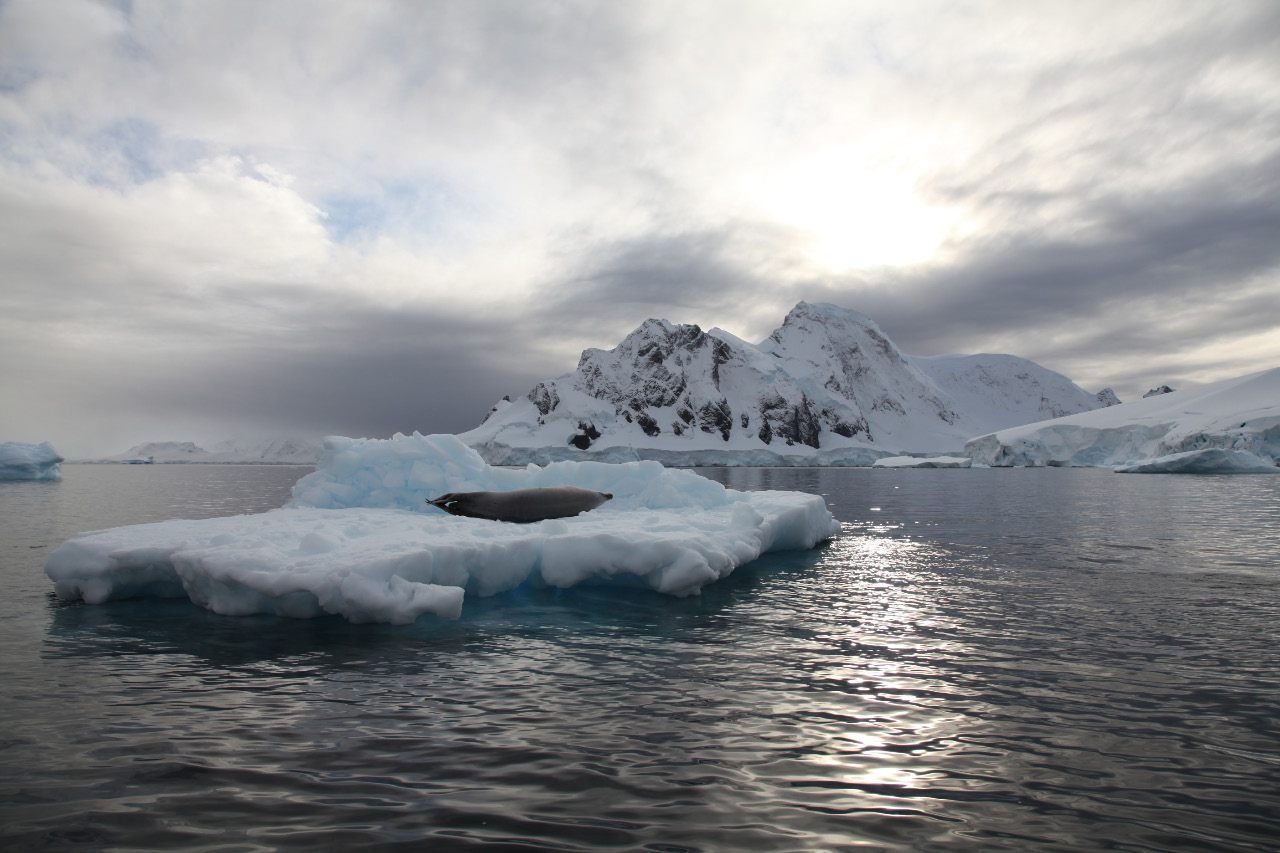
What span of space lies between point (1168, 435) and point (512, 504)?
284 feet

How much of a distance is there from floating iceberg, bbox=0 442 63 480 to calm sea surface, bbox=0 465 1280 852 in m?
65.5

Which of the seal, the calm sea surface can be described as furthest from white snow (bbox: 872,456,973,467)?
the seal

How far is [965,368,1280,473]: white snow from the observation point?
67.9 m

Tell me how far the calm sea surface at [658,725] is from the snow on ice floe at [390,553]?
38 centimetres

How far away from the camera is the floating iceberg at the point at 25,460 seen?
6000cm

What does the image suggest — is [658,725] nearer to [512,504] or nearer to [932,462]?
[512,504]

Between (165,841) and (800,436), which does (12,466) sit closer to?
(165,841)

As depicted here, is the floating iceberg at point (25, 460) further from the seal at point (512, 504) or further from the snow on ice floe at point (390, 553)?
the seal at point (512, 504)

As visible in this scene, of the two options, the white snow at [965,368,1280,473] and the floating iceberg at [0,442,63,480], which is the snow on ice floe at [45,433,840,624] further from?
the white snow at [965,368,1280,473]

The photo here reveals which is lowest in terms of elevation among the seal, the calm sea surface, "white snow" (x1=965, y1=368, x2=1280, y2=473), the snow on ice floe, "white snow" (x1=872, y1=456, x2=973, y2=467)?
the calm sea surface

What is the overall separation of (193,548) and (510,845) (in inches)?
335

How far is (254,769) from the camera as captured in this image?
16.6 ft

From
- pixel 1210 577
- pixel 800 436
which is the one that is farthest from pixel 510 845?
pixel 800 436

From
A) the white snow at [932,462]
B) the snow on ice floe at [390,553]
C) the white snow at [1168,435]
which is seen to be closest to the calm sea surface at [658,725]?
the snow on ice floe at [390,553]
